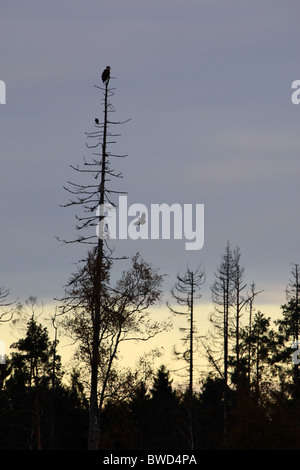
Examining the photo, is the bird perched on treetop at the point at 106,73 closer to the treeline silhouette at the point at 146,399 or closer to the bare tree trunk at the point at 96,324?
the bare tree trunk at the point at 96,324

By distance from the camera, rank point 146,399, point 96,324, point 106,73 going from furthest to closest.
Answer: point 146,399
point 106,73
point 96,324

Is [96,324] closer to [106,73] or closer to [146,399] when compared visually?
[106,73]

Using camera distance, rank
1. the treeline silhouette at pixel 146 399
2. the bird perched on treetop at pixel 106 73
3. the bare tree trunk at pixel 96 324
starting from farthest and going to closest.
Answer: the treeline silhouette at pixel 146 399 → the bird perched on treetop at pixel 106 73 → the bare tree trunk at pixel 96 324

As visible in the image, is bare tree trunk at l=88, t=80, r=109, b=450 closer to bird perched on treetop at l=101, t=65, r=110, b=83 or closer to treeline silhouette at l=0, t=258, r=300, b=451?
bird perched on treetop at l=101, t=65, r=110, b=83

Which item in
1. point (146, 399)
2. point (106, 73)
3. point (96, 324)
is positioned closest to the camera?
point (96, 324)

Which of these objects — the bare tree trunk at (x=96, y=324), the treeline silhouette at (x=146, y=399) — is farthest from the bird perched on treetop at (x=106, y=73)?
the treeline silhouette at (x=146, y=399)

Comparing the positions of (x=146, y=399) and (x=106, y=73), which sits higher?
(x=106, y=73)

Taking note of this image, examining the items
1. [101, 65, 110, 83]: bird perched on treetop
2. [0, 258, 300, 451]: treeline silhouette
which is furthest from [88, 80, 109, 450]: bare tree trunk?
[0, 258, 300, 451]: treeline silhouette

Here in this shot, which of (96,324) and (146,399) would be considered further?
(146,399)

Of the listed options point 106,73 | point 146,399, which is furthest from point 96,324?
point 146,399

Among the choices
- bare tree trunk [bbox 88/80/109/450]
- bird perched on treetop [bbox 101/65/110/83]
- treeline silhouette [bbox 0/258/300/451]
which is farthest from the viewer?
treeline silhouette [bbox 0/258/300/451]

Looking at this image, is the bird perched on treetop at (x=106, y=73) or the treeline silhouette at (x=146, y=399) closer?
the bird perched on treetop at (x=106, y=73)
